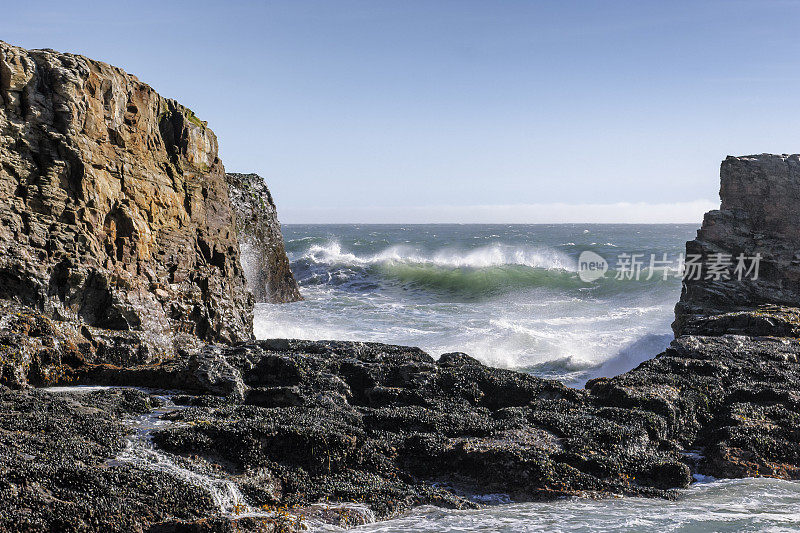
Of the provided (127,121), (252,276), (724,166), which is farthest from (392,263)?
(127,121)

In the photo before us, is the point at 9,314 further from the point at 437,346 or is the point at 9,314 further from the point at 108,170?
the point at 437,346

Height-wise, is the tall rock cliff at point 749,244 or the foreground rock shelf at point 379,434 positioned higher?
the tall rock cliff at point 749,244

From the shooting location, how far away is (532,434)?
18.4 feet

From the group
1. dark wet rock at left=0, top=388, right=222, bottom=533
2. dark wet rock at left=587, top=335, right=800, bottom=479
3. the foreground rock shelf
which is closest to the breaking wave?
dark wet rock at left=587, top=335, right=800, bottom=479

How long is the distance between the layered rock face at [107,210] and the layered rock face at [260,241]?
7.04 meters

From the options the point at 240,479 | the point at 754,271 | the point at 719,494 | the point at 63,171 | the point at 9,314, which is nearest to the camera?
the point at 240,479

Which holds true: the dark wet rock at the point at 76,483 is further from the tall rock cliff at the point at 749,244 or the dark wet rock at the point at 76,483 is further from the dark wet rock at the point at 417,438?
the tall rock cliff at the point at 749,244

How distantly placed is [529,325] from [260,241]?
8.48 metres

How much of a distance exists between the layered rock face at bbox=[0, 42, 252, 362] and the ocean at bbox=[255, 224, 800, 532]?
→ 418 cm

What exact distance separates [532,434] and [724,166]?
11585mm

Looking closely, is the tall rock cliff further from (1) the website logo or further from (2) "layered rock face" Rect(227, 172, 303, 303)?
(1) the website logo

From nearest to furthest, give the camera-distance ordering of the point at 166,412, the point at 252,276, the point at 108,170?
the point at 166,412
the point at 108,170
the point at 252,276

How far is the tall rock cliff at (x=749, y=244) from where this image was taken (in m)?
13.1

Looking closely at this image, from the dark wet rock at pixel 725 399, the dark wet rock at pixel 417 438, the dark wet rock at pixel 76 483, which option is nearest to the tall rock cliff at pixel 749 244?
the dark wet rock at pixel 725 399
